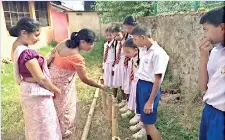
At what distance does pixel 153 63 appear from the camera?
2.28 meters

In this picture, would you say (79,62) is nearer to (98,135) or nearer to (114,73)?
(98,135)

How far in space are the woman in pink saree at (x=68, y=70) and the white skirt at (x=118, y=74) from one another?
150 centimetres

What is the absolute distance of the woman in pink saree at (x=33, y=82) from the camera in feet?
6.76

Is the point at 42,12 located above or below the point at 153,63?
Result: above

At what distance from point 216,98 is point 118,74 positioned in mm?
2697

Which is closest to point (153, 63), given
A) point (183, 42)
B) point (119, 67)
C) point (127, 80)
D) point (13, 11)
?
point (127, 80)

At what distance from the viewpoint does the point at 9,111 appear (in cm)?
416

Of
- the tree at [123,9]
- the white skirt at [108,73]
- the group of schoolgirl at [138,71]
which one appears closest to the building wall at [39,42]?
the tree at [123,9]

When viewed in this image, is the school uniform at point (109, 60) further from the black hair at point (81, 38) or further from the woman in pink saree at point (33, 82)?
the woman in pink saree at point (33, 82)

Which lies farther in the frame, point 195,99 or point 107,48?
point 107,48

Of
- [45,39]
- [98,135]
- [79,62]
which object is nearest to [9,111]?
[98,135]

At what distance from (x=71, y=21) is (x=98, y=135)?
615 inches

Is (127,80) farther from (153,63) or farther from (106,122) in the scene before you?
(153,63)

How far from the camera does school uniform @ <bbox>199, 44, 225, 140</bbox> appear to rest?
146cm
